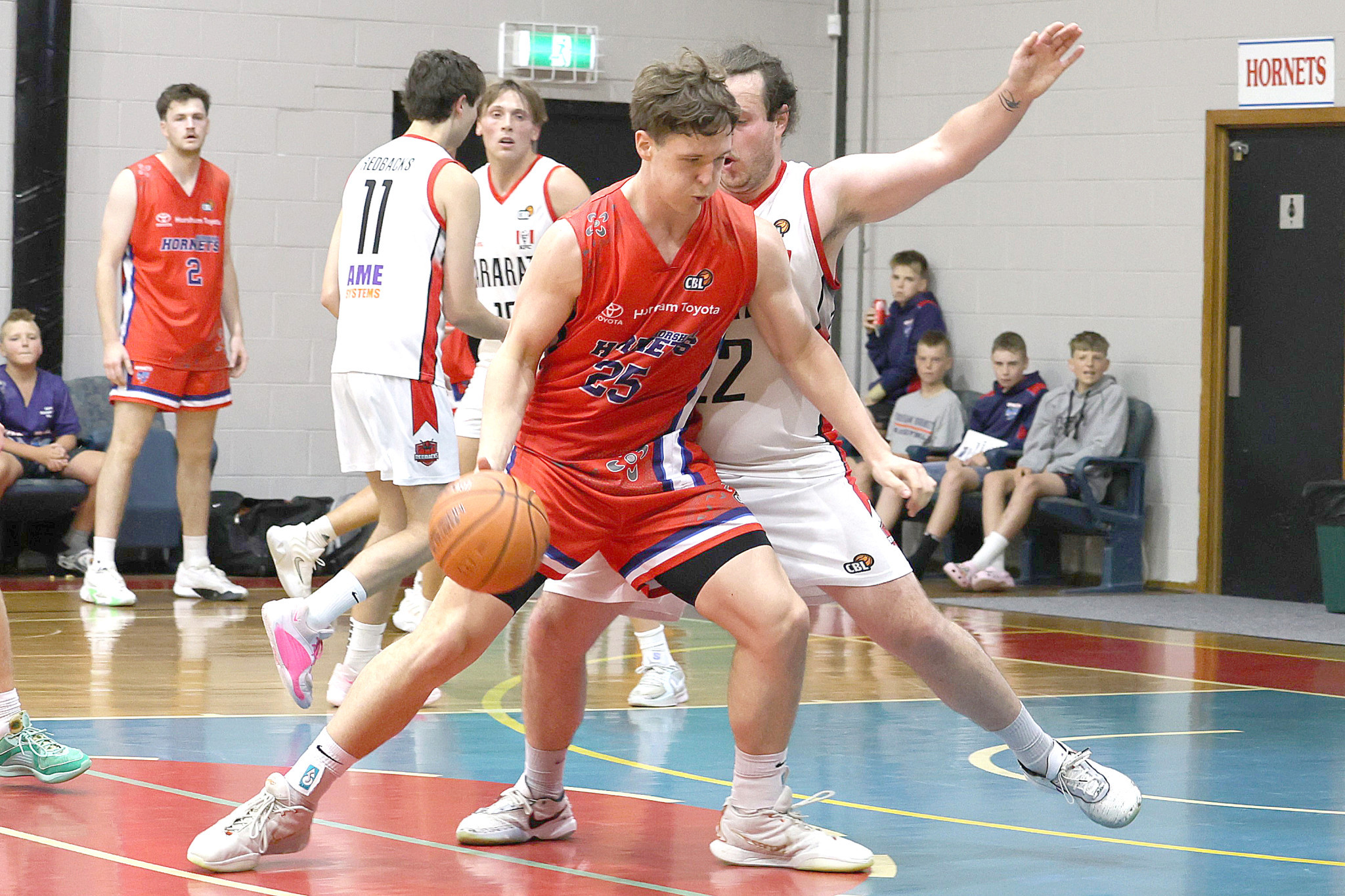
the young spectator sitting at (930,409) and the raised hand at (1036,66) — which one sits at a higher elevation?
the raised hand at (1036,66)

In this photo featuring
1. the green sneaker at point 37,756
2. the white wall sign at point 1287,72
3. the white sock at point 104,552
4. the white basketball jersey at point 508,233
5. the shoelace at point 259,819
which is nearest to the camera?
the shoelace at point 259,819

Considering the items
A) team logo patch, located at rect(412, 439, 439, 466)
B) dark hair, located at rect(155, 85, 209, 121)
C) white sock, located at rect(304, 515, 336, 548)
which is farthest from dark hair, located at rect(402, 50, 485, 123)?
dark hair, located at rect(155, 85, 209, 121)

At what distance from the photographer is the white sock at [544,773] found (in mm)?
3727

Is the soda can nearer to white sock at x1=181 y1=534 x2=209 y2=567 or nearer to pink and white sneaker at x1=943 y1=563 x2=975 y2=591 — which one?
pink and white sneaker at x1=943 y1=563 x2=975 y2=591

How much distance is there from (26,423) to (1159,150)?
6047mm

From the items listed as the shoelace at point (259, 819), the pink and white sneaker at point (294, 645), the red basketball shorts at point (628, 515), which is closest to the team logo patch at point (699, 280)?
the red basketball shorts at point (628, 515)

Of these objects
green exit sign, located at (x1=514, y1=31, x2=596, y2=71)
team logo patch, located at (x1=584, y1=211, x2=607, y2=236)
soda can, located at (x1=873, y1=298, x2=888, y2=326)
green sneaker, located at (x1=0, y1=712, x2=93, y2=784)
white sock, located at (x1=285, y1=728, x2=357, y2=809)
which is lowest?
green sneaker, located at (x1=0, y1=712, x2=93, y2=784)

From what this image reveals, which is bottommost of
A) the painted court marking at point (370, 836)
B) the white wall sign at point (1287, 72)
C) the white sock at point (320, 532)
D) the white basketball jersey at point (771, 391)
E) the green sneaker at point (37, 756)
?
the painted court marking at point (370, 836)

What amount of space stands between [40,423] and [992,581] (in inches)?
190

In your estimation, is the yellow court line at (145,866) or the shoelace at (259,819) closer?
the yellow court line at (145,866)

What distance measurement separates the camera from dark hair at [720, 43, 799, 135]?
3.64 metres

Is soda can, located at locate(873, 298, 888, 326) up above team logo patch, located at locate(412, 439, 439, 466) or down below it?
above

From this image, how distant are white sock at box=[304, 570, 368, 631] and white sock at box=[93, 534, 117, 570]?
3.03m

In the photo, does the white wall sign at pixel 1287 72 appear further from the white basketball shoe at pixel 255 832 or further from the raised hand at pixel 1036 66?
the white basketball shoe at pixel 255 832
